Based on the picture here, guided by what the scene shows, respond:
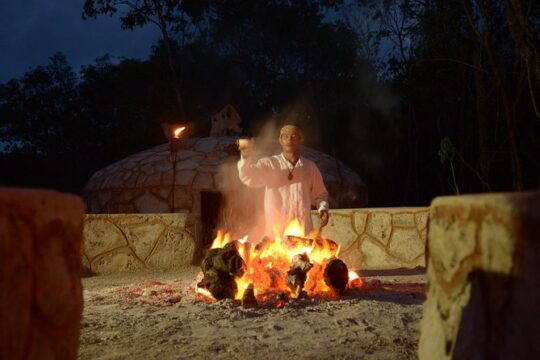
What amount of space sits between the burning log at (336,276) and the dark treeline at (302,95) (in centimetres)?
701

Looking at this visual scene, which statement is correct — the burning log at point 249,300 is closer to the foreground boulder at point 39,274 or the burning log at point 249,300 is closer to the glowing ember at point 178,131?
the foreground boulder at point 39,274

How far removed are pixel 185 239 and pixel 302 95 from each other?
1633 centimetres

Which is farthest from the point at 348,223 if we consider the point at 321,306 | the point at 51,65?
the point at 51,65

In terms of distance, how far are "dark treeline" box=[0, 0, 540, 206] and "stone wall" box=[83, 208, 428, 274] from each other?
403 centimetres

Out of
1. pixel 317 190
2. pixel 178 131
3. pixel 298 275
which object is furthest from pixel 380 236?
pixel 178 131

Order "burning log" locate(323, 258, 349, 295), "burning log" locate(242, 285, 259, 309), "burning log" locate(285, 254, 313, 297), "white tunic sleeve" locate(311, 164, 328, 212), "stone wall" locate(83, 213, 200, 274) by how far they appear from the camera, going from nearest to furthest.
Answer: "burning log" locate(242, 285, 259, 309), "burning log" locate(285, 254, 313, 297), "burning log" locate(323, 258, 349, 295), "white tunic sleeve" locate(311, 164, 328, 212), "stone wall" locate(83, 213, 200, 274)

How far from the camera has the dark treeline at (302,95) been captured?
46.5 ft

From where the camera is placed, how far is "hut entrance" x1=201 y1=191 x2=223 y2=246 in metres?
11.8

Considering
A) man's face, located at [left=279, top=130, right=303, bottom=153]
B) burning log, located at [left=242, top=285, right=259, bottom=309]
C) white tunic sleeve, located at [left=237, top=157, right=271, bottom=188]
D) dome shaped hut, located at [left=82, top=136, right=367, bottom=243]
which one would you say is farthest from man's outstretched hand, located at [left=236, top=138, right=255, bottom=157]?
dome shaped hut, located at [left=82, top=136, right=367, bottom=243]

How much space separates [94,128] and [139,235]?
17.1 meters

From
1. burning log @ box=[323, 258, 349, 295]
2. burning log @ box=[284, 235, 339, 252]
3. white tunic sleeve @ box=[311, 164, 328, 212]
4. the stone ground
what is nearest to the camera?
the stone ground

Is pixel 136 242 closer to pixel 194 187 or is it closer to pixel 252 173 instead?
pixel 252 173

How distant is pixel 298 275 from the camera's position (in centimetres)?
509

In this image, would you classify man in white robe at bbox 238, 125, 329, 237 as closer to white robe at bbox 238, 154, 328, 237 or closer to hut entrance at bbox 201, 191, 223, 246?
white robe at bbox 238, 154, 328, 237
